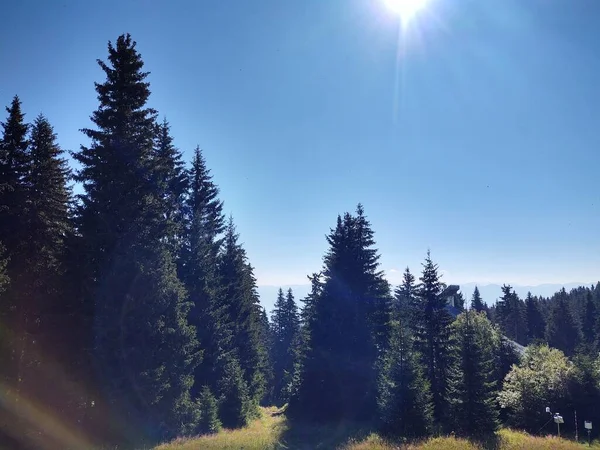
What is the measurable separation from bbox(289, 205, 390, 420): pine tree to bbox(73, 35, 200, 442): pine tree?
13.3 m

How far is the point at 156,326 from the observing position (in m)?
15.8

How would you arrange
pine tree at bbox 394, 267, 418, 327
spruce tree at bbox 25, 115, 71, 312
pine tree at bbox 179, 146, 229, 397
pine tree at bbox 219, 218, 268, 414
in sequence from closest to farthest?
spruce tree at bbox 25, 115, 71, 312 → pine tree at bbox 179, 146, 229, 397 → pine tree at bbox 394, 267, 418, 327 → pine tree at bbox 219, 218, 268, 414

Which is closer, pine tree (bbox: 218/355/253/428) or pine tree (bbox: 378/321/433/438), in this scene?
pine tree (bbox: 378/321/433/438)

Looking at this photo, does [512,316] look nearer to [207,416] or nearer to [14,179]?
[207,416]

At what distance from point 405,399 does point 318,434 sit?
689 centimetres

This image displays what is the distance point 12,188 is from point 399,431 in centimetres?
2393

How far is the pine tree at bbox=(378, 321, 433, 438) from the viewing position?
20078 millimetres

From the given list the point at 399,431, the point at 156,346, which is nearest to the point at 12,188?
the point at 156,346

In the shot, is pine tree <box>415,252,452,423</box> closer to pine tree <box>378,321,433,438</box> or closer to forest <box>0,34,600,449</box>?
forest <box>0,34,600,449</box>

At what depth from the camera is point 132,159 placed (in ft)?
53.3

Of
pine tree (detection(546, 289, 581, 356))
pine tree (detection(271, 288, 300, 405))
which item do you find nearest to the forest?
pine tree (detection(271, 288, 300, 405))

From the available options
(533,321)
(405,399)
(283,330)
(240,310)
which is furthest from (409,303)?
(533,321)

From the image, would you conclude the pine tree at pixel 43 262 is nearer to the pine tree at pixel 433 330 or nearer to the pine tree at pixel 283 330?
the pine tree at pixel 433 330

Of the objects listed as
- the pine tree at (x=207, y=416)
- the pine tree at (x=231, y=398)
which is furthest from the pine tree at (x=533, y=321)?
the pine tree at (x=207, y=416)
